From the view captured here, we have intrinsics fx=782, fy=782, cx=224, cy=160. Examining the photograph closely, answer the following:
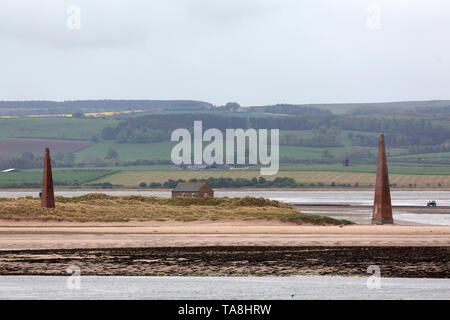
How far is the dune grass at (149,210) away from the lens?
51.1 meters

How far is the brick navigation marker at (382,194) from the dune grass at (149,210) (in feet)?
9.97

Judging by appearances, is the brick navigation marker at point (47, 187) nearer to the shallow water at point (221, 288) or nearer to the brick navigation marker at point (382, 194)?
the shallow water at point (221, 288)

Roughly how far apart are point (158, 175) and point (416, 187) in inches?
2235

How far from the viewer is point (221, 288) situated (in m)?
28.4

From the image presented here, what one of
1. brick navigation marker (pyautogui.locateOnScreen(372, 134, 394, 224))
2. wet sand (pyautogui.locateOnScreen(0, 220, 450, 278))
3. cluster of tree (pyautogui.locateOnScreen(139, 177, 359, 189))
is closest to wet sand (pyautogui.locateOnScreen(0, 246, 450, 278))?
wet sand (pyautogui.locateOnScreen(0, 220, 450, 278))

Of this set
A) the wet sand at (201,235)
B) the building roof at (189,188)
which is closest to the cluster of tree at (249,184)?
the building roof at (189,188)

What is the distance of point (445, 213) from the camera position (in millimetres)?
75750

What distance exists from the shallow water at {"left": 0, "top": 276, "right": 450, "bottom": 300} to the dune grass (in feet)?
69.9

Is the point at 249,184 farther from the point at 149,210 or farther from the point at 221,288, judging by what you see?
the point at 221,288

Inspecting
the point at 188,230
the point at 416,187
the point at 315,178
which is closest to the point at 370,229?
the point at 188,230

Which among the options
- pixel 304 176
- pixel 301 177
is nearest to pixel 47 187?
pixel 301 177

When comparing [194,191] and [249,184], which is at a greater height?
[194,191]

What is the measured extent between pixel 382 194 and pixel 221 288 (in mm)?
25805
